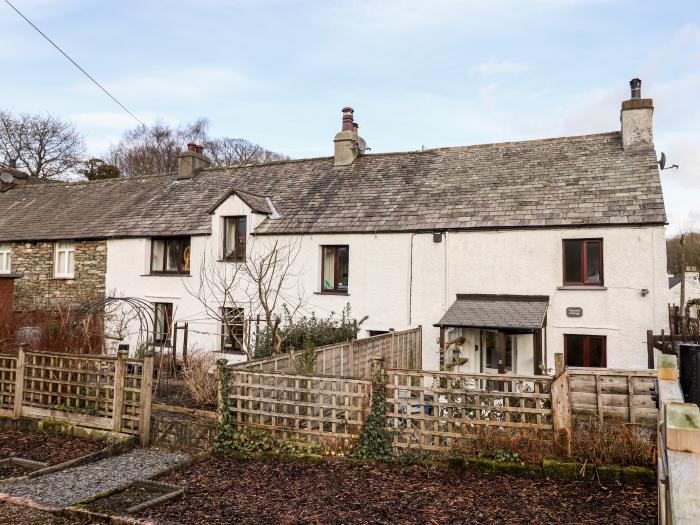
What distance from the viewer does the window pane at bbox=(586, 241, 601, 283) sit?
1391 cm

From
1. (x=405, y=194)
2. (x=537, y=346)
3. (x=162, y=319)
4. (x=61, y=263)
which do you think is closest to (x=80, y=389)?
(x=162, y=319)

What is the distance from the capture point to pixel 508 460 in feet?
24.3

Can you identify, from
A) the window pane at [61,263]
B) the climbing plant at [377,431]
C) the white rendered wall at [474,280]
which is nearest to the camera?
the climbing plant at [377,431]

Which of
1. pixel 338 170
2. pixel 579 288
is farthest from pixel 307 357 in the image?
pixel 338 170

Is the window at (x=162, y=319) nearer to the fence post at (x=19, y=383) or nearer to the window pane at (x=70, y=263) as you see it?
the window pane at (x=70, y=263)

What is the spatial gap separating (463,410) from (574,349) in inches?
293

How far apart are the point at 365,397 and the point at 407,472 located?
51.8 inches

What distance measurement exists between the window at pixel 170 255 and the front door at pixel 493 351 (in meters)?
11.4

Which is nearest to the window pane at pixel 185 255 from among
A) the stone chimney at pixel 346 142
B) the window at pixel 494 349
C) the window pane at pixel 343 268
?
the window pane at pixel 343 268

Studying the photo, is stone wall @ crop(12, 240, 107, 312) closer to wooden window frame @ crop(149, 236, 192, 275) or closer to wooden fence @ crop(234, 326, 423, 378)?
wooden window frame @ crop(149, 236, 192, 275)

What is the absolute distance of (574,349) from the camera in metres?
13.9

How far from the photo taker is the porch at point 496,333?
1291 cm

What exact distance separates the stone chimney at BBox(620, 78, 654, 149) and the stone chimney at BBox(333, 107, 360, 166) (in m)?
9.86

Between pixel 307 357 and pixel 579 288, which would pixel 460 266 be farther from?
pixel 307 357
